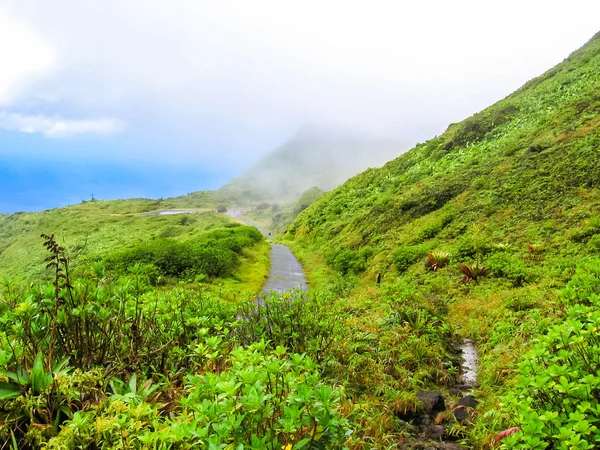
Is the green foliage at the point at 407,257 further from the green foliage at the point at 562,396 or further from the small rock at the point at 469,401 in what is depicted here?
the green foliage at the point at 562,396

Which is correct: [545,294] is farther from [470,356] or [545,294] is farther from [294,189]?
[294,189]

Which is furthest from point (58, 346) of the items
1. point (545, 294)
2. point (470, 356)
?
point (545, 294)

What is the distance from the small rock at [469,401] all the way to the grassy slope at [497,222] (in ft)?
0.55

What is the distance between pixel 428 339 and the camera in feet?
24.3

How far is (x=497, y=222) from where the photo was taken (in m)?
14.7

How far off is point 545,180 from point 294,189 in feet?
454

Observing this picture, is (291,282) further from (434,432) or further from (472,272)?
(434,432)

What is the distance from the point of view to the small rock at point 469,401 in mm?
5336

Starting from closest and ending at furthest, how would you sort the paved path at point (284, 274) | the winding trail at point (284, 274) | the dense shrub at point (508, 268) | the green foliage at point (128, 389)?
the green foliage at point (128, 389)
the dense shrub at point (508, 268)
the winding trail at point (284, 274)
the paved path at point (284, 274)

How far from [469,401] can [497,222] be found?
11.1 m

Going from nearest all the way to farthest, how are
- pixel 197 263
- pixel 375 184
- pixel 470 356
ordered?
pixel 470 356, pixel 197 263, pixel 375 184

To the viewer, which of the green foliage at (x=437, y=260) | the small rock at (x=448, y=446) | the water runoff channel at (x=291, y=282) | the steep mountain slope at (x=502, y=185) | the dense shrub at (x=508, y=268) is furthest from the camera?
the steep mountain slope at (x=502, y=185)

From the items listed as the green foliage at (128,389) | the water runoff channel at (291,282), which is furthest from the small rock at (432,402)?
the green foliage at (128,389)

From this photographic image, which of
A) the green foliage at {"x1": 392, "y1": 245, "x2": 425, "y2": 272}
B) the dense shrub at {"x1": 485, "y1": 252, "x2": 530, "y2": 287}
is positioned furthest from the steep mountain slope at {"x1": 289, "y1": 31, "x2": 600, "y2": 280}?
the dense shrub at {"x1": 485, "y1": 252, "x2": 530, "y2": 287}
